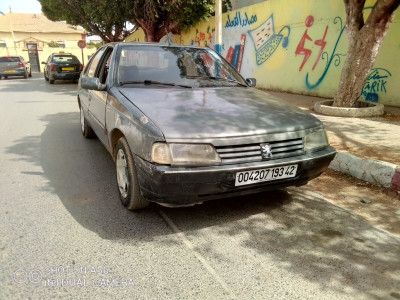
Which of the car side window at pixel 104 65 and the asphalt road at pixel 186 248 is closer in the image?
the asphalt road at pixel 186 248

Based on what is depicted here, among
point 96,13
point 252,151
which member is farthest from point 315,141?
point 96,13

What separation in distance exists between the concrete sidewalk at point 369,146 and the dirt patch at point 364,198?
116 millimetres

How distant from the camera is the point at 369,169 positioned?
3.76 m

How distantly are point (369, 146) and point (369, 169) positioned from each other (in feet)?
3.27

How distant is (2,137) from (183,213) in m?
4.59

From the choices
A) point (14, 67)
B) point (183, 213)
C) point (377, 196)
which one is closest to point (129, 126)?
point (183, 213)

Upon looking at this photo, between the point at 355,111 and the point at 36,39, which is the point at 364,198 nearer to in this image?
the point at 355,111

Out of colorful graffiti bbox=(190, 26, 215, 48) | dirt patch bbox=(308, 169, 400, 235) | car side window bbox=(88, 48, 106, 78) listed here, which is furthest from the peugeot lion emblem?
colorful graffiti bbox=(190, 26, 215, 48)

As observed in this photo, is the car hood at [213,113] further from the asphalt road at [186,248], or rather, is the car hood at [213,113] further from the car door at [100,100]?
the asphalt road at [186,248]

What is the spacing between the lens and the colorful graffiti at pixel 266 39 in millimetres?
10922

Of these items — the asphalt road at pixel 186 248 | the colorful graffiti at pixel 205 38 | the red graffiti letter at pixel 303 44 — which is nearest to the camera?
the asphalt road at pixel 186 248

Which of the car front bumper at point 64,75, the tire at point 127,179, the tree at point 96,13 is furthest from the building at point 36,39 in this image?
the tire at point 127,179

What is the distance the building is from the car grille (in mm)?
42538

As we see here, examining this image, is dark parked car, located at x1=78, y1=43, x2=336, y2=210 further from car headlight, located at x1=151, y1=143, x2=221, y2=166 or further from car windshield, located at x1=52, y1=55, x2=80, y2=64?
car windshield, located at x1=52, y1=55, x2=80, y2=64
